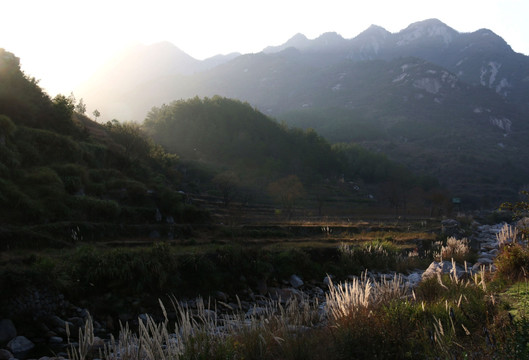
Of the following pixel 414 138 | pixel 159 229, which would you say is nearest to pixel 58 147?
pixel 159 229

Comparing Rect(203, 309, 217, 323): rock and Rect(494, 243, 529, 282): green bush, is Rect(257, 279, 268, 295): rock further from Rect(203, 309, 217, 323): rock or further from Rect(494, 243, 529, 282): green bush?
Rect(494, 243, 529, 282): green bush

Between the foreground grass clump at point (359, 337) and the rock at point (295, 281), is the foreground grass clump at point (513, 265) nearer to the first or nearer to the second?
the foreground grass clump at point (359, 337)

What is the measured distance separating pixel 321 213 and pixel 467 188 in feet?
281

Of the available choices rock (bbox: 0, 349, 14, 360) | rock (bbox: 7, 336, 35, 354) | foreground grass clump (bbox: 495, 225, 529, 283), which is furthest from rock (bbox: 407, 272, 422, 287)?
rock (bbox: 0, 349, 14, 360)

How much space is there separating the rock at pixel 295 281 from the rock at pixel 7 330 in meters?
10.0

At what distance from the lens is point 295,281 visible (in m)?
16.1

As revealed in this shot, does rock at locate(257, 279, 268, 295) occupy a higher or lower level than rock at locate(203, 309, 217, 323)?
lower

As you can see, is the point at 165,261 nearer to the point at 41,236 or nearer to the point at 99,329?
the point at 99,329

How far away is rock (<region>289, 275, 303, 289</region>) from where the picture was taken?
1580cm

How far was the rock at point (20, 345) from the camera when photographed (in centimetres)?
873

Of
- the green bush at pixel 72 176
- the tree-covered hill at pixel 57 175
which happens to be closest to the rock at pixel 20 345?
the tree-covered hill at pixel 57 175

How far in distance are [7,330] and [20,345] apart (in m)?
0.73

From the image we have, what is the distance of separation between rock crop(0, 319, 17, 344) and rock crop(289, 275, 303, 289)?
10.0m

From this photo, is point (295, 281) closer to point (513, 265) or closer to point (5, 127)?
point (513, 265)
